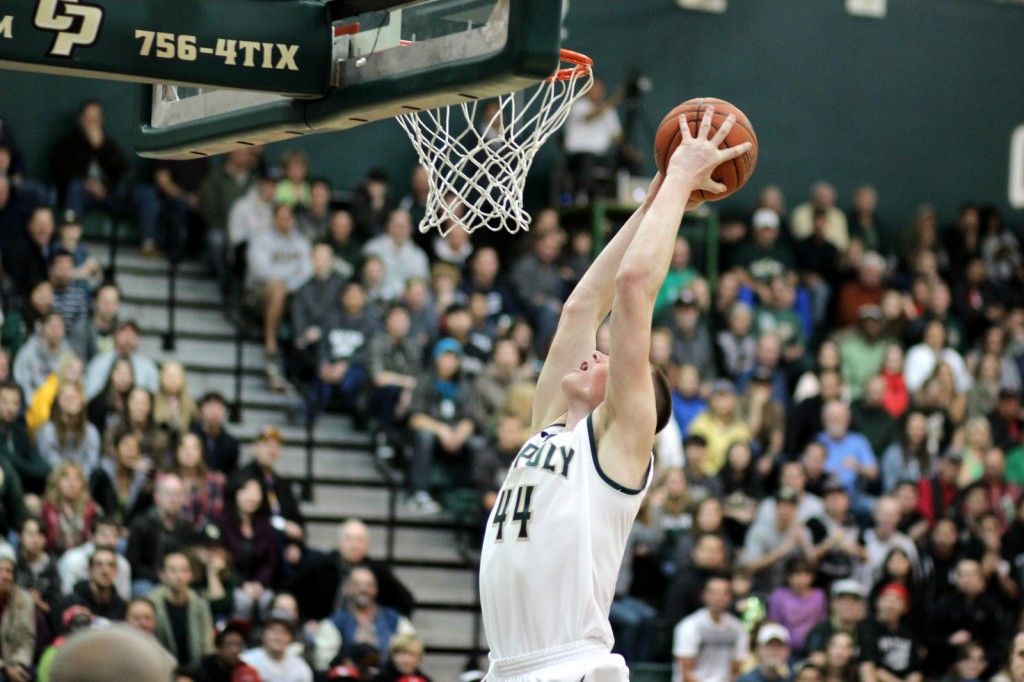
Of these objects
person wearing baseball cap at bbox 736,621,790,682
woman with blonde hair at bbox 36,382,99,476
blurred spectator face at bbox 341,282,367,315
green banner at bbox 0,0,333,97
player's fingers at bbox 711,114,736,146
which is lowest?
person wearing baseball cap at bbox 736,621,790,682

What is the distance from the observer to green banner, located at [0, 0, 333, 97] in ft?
16.1

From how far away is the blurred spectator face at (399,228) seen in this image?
48.8 ft

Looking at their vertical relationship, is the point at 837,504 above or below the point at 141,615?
above

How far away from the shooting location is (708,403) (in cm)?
1446

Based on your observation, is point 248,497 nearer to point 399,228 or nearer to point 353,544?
point 353,544

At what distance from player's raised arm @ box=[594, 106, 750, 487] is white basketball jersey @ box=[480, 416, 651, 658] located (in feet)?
0.28

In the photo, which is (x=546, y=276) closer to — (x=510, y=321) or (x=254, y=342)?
(x=510, y=321)

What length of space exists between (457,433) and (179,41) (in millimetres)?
8358

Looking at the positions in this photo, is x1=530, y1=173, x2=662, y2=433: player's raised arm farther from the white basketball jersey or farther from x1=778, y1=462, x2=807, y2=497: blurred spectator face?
x1=778, y1=462, x2=807, y2=497: blurred spectator face

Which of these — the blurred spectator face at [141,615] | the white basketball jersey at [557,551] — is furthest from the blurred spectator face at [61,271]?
the white basketball jersey at [557,551]

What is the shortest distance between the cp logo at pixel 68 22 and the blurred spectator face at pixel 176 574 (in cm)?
636

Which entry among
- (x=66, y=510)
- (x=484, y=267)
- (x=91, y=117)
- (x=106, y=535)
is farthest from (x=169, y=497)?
(x=91, y=117)

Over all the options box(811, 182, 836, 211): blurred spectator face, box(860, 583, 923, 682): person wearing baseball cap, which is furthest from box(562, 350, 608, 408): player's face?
box(811, 182, 836, 211): blurred spectator face

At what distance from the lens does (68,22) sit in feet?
16.2
